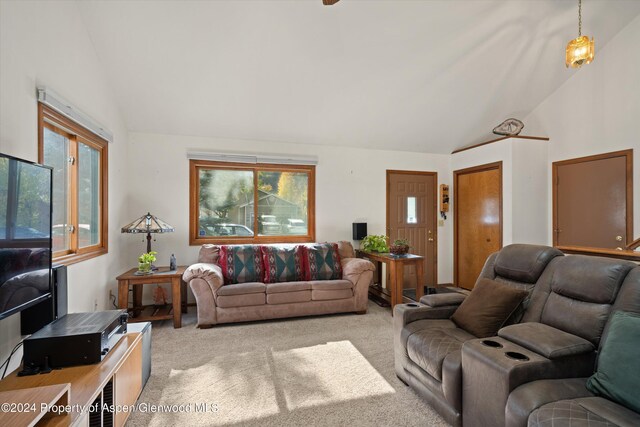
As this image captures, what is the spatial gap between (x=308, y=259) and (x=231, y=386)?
1.98 meters

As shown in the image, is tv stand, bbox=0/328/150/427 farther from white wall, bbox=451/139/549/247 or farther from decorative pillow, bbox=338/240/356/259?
white wall, bbox=451/139/549/247

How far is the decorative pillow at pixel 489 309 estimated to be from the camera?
202 cm

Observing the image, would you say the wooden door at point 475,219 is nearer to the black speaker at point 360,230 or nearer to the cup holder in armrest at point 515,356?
the black speaker at point 360,230

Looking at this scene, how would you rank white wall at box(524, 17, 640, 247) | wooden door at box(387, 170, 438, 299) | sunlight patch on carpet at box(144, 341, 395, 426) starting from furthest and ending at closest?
1. wooden door at box(387, 170, 438, 299)
2. white wall at box(524, 17, 640, 247)
3. sunlight patch on carpet at box(144, 341, 395, 426)

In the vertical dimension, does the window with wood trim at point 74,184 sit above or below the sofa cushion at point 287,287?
above

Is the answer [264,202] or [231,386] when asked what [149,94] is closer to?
[264,202]

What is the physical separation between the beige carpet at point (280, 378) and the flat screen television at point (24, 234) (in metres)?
0.98

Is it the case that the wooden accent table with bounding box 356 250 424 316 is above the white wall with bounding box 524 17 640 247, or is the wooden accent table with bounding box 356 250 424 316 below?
below

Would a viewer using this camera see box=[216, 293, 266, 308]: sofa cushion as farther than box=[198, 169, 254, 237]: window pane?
No

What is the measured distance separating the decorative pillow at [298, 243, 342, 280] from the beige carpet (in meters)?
0.70

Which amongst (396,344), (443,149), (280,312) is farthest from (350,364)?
(443,149)

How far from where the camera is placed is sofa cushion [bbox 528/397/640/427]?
45.6 inches

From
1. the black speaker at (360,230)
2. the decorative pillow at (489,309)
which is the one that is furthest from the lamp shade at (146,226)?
the decorative pillow at (489,309)

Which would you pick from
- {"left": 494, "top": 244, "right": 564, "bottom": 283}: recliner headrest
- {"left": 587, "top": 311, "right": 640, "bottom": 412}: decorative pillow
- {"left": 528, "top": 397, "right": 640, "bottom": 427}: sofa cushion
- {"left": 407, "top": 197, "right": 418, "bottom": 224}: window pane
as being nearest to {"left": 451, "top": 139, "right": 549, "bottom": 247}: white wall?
{"left": 407, "top": 197, "right": 418, "bottom": 224}: window pane
